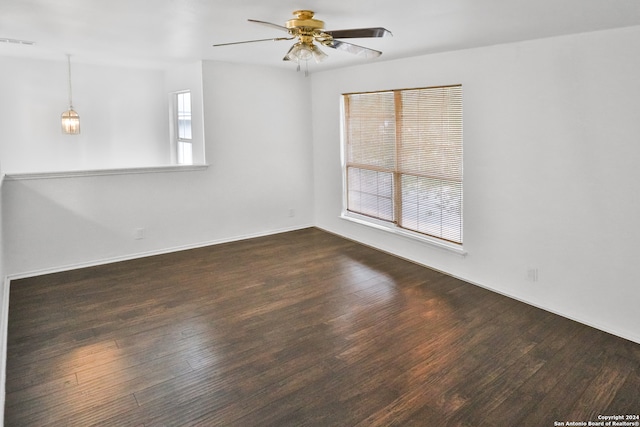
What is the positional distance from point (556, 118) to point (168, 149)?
5.42 metres

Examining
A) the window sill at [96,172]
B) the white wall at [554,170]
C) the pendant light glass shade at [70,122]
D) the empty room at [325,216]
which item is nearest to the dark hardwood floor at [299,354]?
the empty room at [325,216]

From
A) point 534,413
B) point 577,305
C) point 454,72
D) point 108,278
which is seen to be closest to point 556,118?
point 454,72

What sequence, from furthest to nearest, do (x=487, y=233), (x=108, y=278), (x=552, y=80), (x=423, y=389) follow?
1. (x=108, y=278)
2. (x=487, y=233)
3. (x=552, y=80)
4. (x=423, y=389)

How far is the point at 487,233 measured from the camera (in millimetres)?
4160

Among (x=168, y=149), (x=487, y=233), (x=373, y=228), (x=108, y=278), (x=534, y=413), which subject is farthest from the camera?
(x=168, y=149)

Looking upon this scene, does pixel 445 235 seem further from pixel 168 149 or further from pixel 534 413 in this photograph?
pixel 168 149

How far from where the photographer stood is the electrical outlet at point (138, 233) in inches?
207

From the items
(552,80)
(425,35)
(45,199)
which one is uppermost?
(425,35)

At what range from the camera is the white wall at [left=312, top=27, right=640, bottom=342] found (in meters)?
3.15

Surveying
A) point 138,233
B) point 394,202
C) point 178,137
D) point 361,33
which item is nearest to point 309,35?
point 361,33

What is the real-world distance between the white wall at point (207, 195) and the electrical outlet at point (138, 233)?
4 centimetres

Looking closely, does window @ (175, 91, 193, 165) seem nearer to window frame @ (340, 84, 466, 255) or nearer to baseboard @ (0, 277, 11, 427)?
window frame @ (340, 84, 466, 255)

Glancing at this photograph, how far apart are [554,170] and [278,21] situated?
7.99ft

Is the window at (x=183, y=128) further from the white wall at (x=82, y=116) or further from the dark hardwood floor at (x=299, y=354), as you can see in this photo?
the dark hardwood floor at (x=299, y=354)
